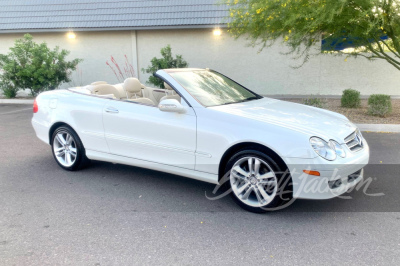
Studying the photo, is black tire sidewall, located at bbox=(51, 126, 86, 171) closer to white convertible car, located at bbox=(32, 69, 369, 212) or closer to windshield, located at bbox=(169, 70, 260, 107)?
white convertible car, located at bbox=(32, 69, 369, 212)

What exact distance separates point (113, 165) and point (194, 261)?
10.2 ft

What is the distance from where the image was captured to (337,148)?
3703 mm

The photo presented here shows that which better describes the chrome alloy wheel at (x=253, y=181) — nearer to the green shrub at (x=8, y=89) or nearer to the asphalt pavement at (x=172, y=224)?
the asphalt pavement at (x=172, y=224)

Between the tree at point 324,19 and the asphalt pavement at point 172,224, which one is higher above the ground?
the tree at point 324,19

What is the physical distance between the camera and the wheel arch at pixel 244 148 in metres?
3.71

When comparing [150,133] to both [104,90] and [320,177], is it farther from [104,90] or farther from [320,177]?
[320,177]

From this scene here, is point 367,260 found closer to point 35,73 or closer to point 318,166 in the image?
point 318,166

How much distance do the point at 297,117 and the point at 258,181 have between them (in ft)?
3.06

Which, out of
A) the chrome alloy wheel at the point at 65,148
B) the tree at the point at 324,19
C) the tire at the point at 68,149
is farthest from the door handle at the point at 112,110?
the tree at the point at 324,19

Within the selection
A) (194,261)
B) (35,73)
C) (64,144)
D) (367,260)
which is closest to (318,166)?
(367,260)

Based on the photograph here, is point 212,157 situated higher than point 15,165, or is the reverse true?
point 212,157

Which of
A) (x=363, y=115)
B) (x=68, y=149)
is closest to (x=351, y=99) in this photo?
(x=363, y=115)

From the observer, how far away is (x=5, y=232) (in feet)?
11.7

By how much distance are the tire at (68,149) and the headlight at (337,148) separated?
349cm
